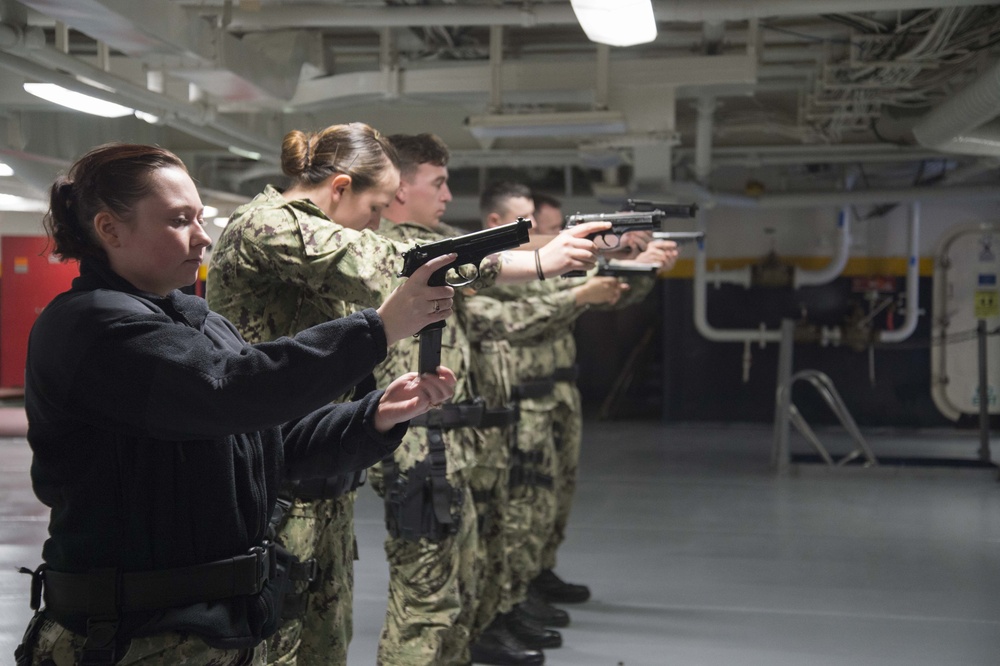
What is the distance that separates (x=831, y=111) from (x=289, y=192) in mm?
5207

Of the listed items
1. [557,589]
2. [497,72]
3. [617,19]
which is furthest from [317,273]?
[497,72]

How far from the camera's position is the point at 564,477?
4625 millimetres

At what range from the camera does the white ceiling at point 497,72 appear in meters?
4.09

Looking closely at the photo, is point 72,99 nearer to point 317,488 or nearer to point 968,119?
point 317,488

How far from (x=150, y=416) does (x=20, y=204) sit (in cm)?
650

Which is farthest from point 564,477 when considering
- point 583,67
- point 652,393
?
point 652,393

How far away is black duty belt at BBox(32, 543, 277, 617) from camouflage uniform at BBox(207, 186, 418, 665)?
2.13ft

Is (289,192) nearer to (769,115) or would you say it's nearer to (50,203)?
(50,203)

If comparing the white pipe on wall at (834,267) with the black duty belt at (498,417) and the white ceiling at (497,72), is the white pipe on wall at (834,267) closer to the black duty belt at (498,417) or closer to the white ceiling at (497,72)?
the white ceiling at (497,72)

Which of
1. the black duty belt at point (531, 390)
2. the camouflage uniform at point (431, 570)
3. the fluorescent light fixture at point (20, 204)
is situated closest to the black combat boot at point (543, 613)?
the black duty belt at point (531, 390)

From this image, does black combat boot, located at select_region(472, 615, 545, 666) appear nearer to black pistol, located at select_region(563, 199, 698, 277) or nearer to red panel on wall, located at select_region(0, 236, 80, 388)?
black pistol, located at select_region(563, 199, 698, 277)

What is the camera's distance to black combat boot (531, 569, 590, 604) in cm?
435

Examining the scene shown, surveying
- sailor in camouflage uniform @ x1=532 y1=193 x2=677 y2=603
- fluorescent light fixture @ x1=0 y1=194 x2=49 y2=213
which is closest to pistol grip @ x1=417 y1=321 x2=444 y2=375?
sailor in camouflage uniform @ x1=532 y1=193 x2=677 y2=603

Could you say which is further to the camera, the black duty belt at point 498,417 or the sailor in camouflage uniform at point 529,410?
the sailor in camouflage uniform at point 529,410
